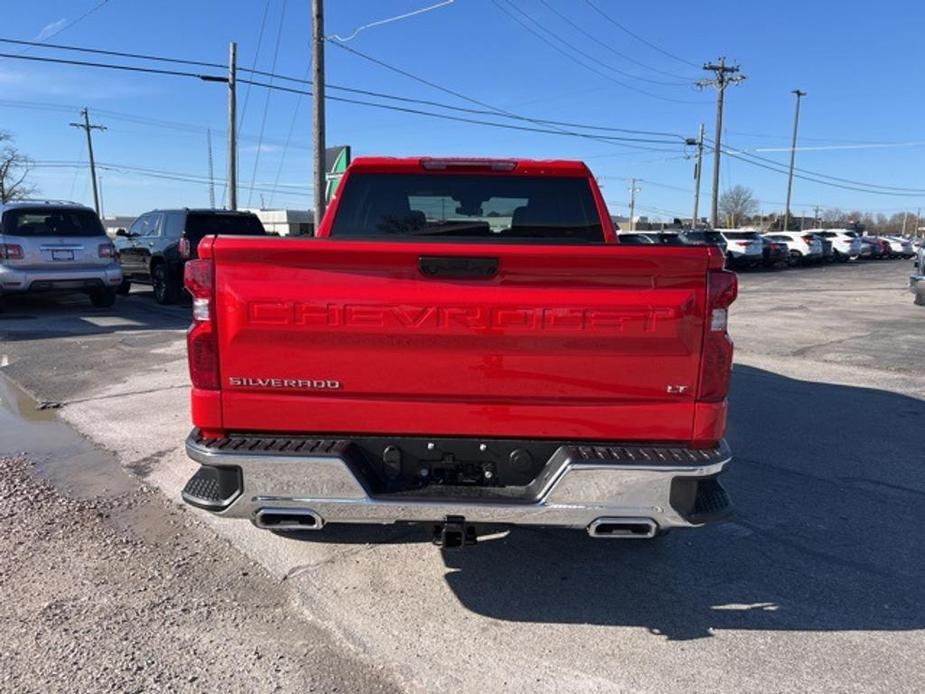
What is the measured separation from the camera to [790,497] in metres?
4.84

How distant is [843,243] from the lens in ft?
145

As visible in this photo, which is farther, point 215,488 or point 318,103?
point 318,103

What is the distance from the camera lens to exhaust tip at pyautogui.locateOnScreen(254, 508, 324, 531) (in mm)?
2969

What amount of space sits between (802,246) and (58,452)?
129 feet

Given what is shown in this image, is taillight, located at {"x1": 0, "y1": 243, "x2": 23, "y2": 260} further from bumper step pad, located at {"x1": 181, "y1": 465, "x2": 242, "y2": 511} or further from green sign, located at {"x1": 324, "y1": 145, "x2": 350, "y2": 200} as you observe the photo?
bumper step pad, located at {"x1": 181, "y1": 465, "x2": 242, "y2": 511}

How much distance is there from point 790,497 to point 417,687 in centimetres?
313

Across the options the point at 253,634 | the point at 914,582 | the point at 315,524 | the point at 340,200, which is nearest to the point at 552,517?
the point at 315,524

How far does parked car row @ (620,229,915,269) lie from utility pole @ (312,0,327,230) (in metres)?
12.0

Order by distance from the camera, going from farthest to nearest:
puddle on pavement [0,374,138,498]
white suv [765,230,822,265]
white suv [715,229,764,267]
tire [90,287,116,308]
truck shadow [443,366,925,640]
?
white suv [765,230,822,265], white suv [715,229,764,267], tire [90,287,116,308], puddle on pavement [0,374,138,498], truck shadow [443,366,925,640]

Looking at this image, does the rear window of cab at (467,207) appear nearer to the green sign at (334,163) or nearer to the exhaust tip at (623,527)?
the exhaust tip at (623,527)

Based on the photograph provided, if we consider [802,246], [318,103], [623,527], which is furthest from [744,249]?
[623,527]

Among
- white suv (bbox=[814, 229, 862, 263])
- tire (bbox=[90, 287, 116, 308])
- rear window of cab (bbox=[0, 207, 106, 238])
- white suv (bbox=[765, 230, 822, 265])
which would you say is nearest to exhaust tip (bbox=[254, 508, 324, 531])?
rear window of cab (bbox=[0, 207, 106, 238])

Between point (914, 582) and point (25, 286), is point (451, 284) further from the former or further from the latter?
point (25, 286)

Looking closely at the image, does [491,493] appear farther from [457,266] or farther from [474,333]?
[457,266]
